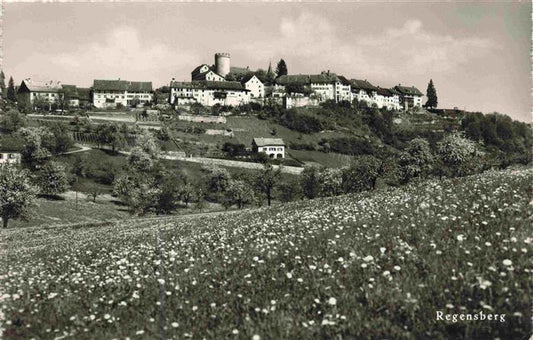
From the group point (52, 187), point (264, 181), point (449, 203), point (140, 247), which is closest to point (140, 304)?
point (140, 247)

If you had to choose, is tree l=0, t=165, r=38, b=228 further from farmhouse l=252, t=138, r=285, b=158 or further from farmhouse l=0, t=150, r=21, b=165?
farmhouse l=252, t=138, r=285, b=158

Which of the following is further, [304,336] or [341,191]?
[341,191]

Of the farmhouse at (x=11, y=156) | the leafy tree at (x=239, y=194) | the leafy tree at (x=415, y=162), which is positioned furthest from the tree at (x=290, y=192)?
the farmhouse at (x=11, y=156)

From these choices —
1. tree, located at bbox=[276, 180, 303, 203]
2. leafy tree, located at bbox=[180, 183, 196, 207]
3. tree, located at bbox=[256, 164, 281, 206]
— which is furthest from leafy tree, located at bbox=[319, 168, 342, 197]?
leafy tree, located at bbox=[180, 183, 196, 207]

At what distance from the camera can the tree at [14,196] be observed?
64.6 m

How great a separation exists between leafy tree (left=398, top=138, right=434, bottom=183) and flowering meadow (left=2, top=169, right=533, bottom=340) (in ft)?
298

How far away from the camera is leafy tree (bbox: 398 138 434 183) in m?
102

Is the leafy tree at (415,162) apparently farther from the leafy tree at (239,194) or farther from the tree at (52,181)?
the tree at (52,181)

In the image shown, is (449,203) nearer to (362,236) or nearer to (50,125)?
(362,236)

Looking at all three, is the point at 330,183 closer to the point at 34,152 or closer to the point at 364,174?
the point at 364,174

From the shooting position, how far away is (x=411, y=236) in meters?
10.7

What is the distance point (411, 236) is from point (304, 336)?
4626 mm

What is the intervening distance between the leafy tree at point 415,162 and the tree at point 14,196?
241ft

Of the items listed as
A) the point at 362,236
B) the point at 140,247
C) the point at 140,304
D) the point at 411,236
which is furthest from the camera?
the point at 140,247
